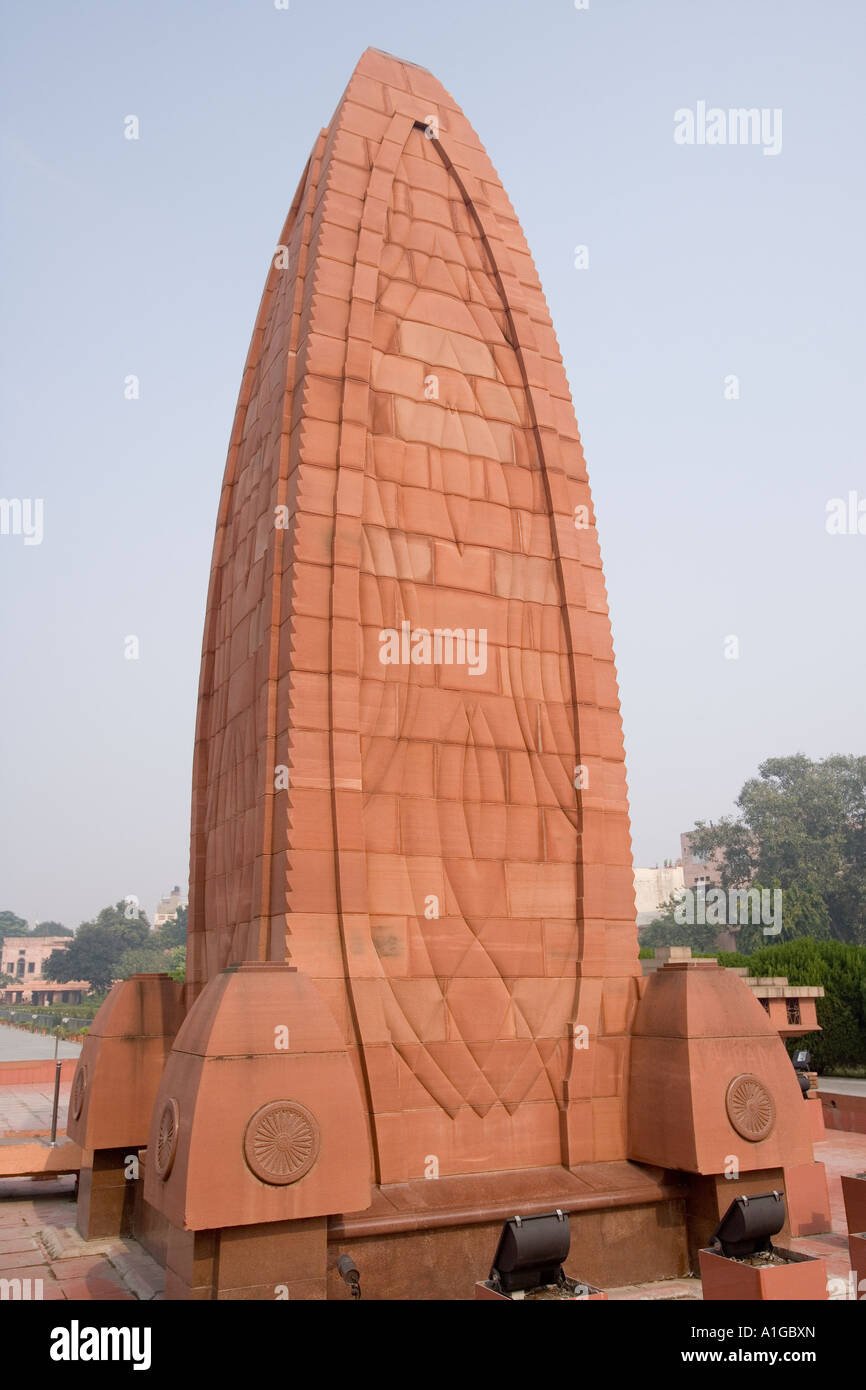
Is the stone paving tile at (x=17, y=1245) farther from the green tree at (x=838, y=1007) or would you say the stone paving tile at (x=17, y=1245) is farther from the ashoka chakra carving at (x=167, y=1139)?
the green tree at (x=838, y=1007)

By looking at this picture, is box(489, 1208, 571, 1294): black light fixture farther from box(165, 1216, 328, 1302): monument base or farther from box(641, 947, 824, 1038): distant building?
box(641, 947, 824, 1038): distant building

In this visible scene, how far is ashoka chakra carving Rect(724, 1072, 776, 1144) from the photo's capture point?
405 inches

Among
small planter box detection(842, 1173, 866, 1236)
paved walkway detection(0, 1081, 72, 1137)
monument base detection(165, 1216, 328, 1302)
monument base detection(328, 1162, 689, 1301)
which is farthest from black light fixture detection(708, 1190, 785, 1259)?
paved walkway detection(0, 1081, 72, 1137)

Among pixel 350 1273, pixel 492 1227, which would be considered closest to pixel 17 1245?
pixel 350 1273

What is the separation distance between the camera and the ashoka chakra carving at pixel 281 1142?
26.8 feet

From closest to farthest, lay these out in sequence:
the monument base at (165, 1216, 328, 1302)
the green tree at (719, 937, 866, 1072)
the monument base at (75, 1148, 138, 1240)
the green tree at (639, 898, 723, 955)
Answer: the monument base at (165, 1216, 328, 1302)
the monument base at (75, 1148, 138, 1240)
the green tree at (719, 937, 866, 1072)
the green tree at (639, 898, 723, 955)

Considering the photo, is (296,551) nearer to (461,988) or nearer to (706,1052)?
(461,988)

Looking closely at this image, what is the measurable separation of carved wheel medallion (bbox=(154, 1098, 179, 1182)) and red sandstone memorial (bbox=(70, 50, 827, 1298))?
41 mm

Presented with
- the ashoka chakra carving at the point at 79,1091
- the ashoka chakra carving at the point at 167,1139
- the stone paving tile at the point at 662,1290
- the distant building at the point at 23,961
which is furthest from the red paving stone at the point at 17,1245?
the distant building at the point at 23,961

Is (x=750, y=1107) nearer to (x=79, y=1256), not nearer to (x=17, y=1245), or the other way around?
(x=79, y=1256)

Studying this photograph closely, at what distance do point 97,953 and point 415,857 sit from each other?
122747 mm

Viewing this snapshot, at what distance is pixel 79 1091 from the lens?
501 inches
